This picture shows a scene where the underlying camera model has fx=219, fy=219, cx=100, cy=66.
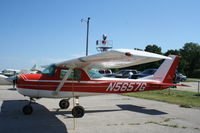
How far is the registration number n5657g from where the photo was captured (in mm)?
9344

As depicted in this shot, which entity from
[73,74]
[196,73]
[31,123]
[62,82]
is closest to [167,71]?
[73,74]

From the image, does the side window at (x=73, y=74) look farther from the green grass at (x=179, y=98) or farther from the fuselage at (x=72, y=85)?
the green grass at (x=179, y=98)

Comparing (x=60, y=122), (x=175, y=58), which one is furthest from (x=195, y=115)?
(x=60, y=122)

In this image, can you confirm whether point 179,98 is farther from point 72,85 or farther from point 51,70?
point 51,70

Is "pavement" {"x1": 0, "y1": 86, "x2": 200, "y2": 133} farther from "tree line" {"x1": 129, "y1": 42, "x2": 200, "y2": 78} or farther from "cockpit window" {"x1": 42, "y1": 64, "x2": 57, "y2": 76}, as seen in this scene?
"tree line" {"x1": 129, "y1": 42, "x2": 200, "y2": 78}

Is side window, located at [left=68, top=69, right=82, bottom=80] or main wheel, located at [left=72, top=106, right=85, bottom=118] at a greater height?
side window, located at [left=68, top=69, right=82, bottom=80]

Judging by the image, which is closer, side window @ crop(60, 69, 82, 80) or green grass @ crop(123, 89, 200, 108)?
side window @ crop(60, 69, 82, 80)

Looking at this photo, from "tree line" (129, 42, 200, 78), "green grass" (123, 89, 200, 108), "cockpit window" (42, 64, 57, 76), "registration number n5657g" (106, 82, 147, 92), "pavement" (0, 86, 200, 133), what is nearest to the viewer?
"pavement" (0, 86, 200, 133)

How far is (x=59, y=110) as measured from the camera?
9.28 m

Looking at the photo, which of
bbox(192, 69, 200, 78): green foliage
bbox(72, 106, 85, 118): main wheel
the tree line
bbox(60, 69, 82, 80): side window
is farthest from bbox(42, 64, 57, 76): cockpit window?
bbox(192, 69, 200, 78): green foliage

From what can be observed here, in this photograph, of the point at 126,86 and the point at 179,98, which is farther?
the point at 179,98

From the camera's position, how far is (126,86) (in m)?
9.50

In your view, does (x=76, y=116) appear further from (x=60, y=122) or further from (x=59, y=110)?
(x=59, y=110)

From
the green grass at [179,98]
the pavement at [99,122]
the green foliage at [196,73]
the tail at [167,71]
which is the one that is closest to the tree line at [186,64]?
the green foliage at [196,73]
